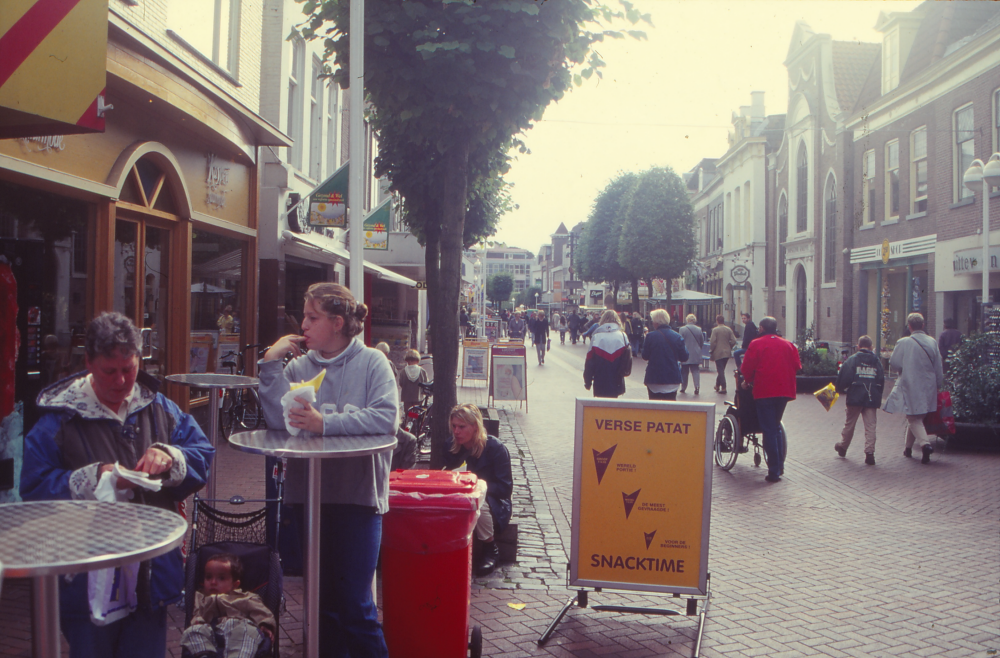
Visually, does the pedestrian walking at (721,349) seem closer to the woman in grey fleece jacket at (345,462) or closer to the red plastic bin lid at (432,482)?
the red plastic bin lid at (432,482)

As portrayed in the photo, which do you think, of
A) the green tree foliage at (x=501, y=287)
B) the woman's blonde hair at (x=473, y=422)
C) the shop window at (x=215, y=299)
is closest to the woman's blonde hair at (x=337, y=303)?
the woman's blonde hair at (x=473, y=422)

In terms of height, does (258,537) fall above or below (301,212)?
below

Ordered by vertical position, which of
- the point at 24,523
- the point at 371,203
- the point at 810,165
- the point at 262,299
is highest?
the point at 810,165

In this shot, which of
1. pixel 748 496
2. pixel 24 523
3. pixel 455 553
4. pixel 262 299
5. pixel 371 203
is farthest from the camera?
pixel 371 203

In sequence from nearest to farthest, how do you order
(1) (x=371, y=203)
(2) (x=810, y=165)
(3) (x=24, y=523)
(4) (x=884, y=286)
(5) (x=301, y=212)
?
(3) (x=24, y=523), (5) (x=301, y=212), (4) (x=884, y=286), (1) (x=371, y=203), (2) (x=810, y=165)

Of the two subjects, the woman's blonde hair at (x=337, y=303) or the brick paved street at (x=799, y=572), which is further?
the brick paved street at (x=799, y=572)

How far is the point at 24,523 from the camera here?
6.86ft

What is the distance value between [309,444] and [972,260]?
64.9ft

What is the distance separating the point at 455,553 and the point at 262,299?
34.3 feet

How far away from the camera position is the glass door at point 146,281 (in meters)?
Result: 8.15

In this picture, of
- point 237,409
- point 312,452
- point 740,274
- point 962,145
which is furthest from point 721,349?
point 312,452

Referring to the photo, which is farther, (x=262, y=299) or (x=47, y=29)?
(x=262, y=299)

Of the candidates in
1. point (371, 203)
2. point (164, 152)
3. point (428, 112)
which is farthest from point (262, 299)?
point (371, 203)

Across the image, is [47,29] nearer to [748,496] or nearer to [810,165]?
[748,496]
